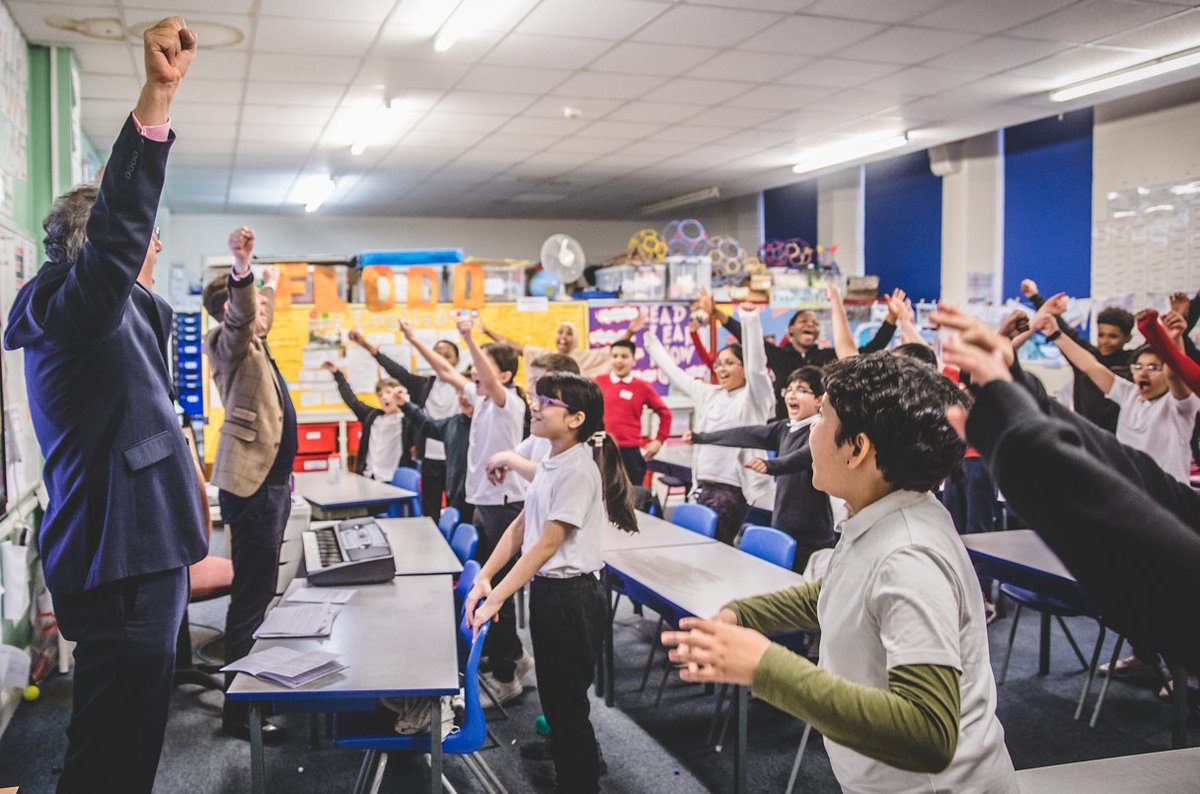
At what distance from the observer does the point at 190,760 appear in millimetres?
3254

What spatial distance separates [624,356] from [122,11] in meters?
3.51

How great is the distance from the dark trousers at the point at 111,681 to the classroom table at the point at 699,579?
160 cm

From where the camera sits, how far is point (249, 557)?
10.7ft

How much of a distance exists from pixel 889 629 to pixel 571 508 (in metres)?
1.50

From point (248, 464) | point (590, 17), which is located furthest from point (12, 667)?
point (590, 17)

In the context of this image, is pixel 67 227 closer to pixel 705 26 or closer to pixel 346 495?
pixel 346 495

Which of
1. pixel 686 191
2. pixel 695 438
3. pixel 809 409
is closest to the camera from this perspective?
pixel 809 409

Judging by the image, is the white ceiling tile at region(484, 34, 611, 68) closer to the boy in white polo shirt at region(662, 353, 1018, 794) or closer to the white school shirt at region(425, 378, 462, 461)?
the white school shirt at region(425, 378, 462, 461)

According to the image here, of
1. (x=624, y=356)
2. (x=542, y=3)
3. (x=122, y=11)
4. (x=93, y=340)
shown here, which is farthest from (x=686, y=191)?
(x=93, y=340)

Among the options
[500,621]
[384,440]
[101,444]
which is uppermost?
[101,444]

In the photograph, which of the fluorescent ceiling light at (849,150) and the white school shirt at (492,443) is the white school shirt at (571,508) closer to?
the white school shirt at (492,443)

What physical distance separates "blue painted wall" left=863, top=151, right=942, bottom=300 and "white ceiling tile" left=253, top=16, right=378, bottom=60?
6360mm

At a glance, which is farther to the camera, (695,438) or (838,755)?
(695,438)

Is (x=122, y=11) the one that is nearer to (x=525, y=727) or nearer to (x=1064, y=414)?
(x=525, y=727)
